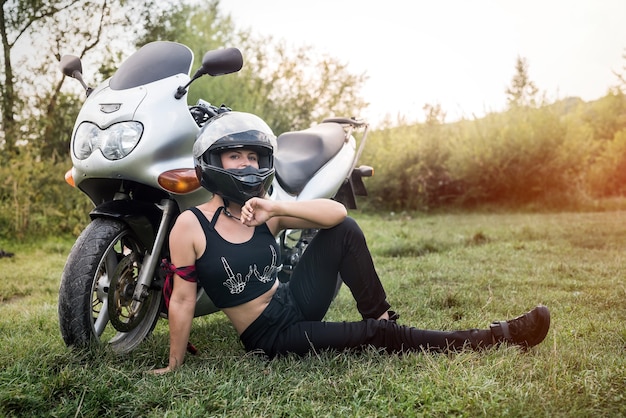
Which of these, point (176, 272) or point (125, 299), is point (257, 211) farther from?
point (125, 299)

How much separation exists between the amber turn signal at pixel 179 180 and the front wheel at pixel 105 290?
26 cm

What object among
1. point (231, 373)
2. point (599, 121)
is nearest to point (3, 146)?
point (231, 373)

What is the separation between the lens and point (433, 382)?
7.22 feet

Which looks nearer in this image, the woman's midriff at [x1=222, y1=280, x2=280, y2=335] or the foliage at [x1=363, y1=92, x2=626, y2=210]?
the woman's midriff at [x1=222, y1=280, x2=280, y2=335]

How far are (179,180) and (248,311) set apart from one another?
630 mm

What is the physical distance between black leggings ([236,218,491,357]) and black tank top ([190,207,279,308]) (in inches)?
4.9

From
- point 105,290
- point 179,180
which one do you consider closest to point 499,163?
point 179,180

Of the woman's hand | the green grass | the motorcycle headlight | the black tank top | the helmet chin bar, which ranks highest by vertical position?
the motorcycle headlight

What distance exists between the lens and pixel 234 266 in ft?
8.30

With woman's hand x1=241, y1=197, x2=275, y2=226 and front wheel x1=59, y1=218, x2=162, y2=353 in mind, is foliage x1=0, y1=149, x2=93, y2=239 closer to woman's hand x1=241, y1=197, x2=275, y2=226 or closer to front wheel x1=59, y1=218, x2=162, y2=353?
front wheel x1=59, y1=218, x2=162, y2=353

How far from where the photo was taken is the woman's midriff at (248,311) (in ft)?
8.61

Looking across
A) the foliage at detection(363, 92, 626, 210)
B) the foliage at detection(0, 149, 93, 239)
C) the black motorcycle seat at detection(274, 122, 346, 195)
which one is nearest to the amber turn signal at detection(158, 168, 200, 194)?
the black motorcycle seat at detection(274, 122, 346, 195)

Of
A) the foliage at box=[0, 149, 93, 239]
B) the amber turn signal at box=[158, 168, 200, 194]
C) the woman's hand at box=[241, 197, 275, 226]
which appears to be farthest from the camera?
the foliage at box=[0, 149, 93, 239]

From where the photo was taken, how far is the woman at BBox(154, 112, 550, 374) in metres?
2.48
